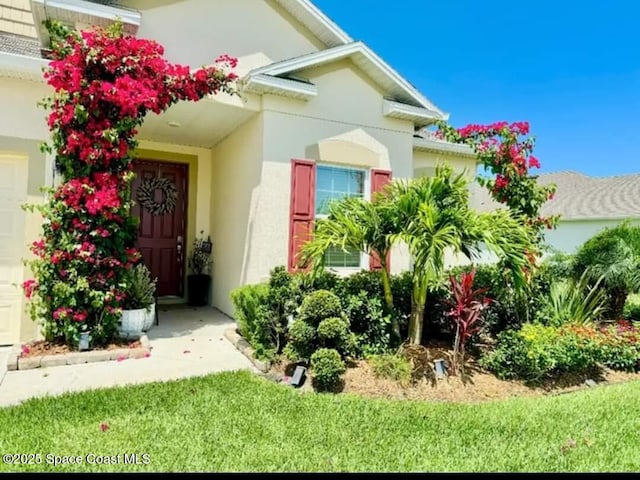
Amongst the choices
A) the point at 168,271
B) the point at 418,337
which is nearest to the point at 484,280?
the point at 418,337

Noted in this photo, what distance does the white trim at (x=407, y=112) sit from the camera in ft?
25.7

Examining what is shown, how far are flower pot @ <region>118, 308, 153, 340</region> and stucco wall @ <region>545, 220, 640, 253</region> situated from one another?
806 inches

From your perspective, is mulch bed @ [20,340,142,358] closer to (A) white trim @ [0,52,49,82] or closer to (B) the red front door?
(B) the red front door

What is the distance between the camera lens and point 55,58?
18.0 feet

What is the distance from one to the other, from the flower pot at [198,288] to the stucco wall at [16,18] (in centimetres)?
673

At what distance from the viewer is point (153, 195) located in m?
9.10

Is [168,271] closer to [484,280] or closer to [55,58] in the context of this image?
[55,58]

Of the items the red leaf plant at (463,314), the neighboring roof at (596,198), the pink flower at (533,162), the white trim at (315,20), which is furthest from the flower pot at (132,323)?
the neighboring roof at (596,198)

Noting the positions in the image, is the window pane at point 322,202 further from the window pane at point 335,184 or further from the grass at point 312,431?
the grass at point 312,431

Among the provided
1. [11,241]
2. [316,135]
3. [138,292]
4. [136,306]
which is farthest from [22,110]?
[316,135]

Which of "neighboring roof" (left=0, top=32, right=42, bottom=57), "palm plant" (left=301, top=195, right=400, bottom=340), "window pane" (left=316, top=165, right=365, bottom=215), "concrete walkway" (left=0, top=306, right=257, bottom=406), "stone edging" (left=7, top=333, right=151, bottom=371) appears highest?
"neighboring roof" (left=0, top=32, right=42, bottom=57)

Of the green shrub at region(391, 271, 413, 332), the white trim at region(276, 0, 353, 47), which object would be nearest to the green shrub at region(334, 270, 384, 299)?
the green shrub at region(391, 271, 413, 332)

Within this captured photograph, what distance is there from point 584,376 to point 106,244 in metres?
6.93

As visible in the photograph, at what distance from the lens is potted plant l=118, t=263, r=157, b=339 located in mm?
6055
